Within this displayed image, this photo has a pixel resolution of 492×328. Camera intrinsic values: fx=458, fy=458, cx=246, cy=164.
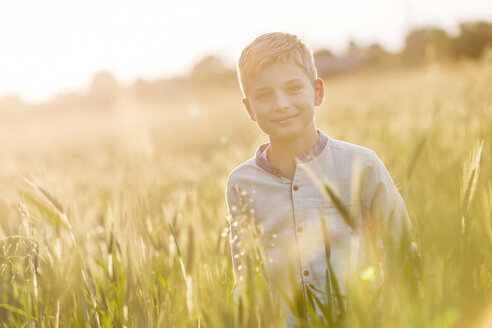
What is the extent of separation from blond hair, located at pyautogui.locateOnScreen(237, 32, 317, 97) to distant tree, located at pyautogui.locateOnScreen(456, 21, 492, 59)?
19.5m

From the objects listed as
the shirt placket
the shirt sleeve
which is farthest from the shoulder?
the shirt sleeve

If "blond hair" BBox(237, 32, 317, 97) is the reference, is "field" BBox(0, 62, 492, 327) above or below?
below

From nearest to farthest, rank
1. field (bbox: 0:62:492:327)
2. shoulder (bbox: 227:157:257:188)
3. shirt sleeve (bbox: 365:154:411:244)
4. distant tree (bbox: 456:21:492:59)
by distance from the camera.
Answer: field (bbox: 0:62:492:327) < shirt sleeve (bbox: 365:154:411:244) < shoulder (bbox: 227:157:257:188) < distant tree (bbox: 456:21:492:59)

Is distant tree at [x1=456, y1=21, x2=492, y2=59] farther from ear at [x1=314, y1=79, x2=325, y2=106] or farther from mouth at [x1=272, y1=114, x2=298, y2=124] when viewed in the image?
mouth at [x1=272, y1=114, x2=298, y2=124]

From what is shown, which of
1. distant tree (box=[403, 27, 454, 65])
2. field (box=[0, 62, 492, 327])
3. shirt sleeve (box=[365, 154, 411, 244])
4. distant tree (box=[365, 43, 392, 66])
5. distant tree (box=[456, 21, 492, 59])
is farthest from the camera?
distant tree (box=[365, 43, 392, 66])

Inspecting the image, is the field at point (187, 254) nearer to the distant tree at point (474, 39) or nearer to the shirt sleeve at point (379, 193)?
the shirt sleeve at point (379, 193)

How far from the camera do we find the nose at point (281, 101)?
1.07 m

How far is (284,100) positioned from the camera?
42.4 inches

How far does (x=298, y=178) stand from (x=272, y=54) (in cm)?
31

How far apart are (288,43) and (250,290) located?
74 centimetres

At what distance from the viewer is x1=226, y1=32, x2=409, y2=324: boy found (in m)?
1.08

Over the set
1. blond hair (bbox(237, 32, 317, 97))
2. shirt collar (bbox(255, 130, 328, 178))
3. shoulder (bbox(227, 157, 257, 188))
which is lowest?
shoulder (bbox(227, 157, 257, 188))

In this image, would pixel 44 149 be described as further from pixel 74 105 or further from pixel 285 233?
pixel 74 105

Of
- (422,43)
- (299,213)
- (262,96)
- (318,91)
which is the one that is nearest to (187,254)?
(299,213)
